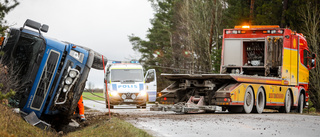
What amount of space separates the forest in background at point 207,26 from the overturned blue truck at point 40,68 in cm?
997

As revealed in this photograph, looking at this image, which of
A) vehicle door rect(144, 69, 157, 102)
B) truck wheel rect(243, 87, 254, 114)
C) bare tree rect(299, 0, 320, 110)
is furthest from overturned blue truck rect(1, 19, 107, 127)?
bare tree rect(299, 0, 320, 110)

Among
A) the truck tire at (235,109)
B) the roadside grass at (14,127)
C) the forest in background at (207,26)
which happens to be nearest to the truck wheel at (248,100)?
the truck tire at (235,109)

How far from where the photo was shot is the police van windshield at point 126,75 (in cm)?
2427

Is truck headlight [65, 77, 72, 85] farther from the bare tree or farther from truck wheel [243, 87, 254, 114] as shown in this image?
the bare tree

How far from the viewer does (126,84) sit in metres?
23.9

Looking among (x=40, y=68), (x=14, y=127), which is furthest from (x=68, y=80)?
(x=14, y=127)

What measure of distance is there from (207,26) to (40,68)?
30.4 m

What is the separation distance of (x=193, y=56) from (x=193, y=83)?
24.2 meters

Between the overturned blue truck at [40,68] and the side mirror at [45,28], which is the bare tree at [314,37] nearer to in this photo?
the overturned blue truck at [40,68]

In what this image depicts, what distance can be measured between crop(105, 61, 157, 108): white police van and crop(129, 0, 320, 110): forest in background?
1852 mm

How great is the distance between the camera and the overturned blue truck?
11.1 meters

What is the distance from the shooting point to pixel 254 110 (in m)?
18.4

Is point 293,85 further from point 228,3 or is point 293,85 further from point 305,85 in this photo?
point 228,3

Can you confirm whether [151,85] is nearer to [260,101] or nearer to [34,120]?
[260,101]
